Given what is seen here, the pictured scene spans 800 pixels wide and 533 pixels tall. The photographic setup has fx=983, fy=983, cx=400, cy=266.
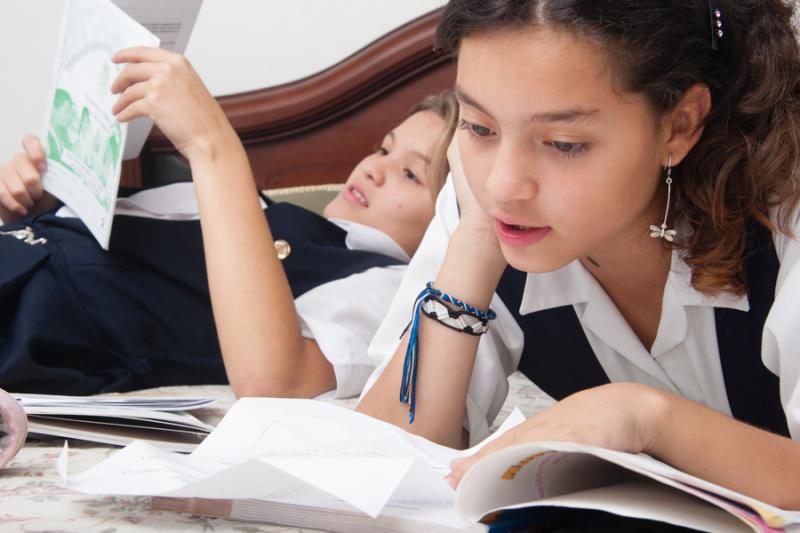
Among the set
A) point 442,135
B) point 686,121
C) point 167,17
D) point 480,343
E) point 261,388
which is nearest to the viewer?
point 686,121

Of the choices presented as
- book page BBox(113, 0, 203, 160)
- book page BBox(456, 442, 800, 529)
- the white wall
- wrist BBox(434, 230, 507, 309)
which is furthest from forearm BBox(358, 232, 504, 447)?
the white wall

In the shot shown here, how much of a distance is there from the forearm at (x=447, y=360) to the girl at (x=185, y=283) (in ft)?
0.85

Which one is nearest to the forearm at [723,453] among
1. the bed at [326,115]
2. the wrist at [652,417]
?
the wrist at [652,417]

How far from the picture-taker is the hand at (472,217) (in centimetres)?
98

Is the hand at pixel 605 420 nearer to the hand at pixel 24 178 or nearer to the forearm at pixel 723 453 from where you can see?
the forearm at pixel 723 453

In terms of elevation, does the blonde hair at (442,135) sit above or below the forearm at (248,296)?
above

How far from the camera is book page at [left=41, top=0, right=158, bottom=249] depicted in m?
1.23

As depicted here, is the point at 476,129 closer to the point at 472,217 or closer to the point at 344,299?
the point at 472,217

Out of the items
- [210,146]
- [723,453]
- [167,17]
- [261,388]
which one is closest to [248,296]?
[261,388]

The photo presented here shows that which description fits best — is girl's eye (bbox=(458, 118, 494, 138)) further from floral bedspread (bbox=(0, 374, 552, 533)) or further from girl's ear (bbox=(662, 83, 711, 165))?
floral bedspread (bbox=(0, 374, 552, 533))

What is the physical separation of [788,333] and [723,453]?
0.16 m

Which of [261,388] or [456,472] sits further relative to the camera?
[261,388]

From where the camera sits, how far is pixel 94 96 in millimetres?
1309

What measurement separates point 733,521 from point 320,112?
65.3 inches
